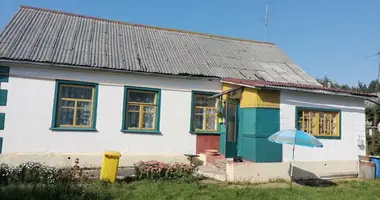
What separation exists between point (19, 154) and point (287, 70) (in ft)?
38.8

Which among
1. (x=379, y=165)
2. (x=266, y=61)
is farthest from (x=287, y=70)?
(x=379, y=165)

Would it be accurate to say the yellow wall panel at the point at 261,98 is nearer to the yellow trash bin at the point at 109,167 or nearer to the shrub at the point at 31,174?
the yellow trash bin at the point at 109,167

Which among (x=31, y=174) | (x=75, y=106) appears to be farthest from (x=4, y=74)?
(x=31, y=174)

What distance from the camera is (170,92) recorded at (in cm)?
1130

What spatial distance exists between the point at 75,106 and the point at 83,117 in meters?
0.47

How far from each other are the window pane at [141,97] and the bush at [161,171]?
2796 millimetres

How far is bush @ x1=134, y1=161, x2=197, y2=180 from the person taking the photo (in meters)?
8.93

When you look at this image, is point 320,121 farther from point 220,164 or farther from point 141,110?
point 141,110

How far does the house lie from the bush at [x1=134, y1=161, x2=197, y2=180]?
5.37 feet

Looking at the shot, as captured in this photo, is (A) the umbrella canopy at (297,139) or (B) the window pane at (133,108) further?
(B) the window pane at (133,108)

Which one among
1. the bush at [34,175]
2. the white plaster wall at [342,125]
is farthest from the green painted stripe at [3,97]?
the white plaster wall at [342,125]

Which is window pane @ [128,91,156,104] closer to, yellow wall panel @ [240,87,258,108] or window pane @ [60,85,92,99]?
window pane @ [60,85,92,99]

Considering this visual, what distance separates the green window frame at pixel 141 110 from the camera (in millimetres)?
10818

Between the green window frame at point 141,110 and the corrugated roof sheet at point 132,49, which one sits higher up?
the corrugated roof sheet at point 132,49
